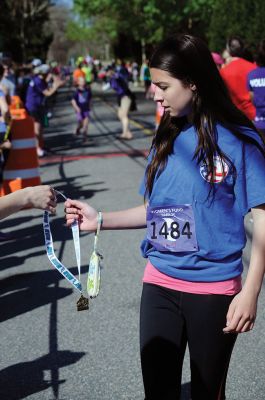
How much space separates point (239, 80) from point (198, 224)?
621 cm

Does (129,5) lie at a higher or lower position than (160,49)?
lower

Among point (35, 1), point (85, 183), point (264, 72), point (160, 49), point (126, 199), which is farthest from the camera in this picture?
point (35, 1)

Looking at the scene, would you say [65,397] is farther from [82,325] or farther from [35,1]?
[35,1]

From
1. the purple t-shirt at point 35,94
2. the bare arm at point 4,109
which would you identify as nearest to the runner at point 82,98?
the purple t-shirt at point 35,94

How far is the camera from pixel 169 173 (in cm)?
245

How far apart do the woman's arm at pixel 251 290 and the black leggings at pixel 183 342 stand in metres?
0.10

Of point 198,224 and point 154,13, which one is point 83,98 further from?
point 154,13

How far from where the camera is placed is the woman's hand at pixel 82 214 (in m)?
2.68

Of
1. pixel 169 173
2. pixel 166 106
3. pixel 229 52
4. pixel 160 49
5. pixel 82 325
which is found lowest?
pixel 82 325

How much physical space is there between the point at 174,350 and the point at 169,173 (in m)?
0.64

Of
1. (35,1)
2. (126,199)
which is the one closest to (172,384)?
(126,199)

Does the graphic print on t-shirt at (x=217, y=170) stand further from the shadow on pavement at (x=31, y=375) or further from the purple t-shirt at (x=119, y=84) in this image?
the purple t-shirt at (x=119, y=84)

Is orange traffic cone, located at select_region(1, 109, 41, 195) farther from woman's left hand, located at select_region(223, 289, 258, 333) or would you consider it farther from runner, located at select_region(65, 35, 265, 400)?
woman's left hand, located at select_region(223, 289, 258, 333)

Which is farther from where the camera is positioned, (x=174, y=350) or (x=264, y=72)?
(x=264, y=72)
